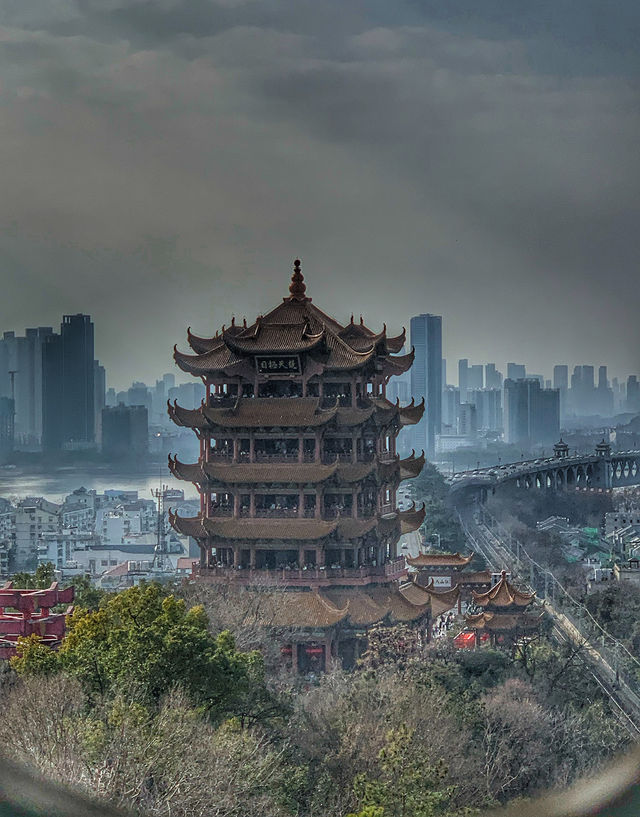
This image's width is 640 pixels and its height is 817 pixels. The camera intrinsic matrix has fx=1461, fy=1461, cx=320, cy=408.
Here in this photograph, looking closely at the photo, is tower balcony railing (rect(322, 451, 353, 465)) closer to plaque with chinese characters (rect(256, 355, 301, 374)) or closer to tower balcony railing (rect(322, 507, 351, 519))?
tower balcony railing (rect(322, 507, 351, 519))

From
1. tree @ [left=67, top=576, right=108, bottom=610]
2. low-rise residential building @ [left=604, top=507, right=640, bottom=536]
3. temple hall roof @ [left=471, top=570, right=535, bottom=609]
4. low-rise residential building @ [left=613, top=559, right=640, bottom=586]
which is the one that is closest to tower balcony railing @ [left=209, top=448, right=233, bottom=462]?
tree @ [left=67, top=576, right=108, bottom=610]

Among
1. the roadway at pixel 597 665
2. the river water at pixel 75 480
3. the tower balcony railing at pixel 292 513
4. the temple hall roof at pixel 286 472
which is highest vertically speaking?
the temple hall roof at pixel 286 472

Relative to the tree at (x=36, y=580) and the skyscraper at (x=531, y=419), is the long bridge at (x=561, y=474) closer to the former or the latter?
the skyscraper at (x=531, y=419)

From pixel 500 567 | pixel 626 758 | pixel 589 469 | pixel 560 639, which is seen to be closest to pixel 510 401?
pixel 589 469

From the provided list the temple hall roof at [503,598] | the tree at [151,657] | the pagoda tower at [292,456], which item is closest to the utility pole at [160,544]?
the temple hall roof at [503,598]

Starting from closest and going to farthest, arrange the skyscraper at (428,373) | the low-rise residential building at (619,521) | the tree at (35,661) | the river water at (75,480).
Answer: the tree at (35,661) < the river water at (75,480) < the skyscraper at (428,373) < the low-rise residential building at (619,521)

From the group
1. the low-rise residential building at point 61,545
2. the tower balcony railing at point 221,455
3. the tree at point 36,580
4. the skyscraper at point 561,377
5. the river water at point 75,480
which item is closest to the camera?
the tree at point 36,580

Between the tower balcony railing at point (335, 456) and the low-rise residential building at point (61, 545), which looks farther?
the low-rise residential building at point (61, 545)
